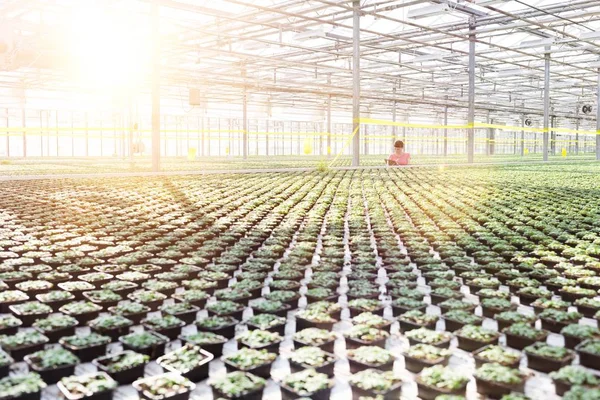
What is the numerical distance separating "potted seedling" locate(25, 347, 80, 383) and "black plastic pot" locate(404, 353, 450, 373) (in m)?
1.39

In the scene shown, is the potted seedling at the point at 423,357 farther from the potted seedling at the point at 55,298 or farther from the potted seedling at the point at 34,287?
the potted seedling at the point at 34,287

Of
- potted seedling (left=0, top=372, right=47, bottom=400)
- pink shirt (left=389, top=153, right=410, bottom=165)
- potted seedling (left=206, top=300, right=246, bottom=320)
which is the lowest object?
potted seedling (left=0, top=372, right=47, bottom=400)

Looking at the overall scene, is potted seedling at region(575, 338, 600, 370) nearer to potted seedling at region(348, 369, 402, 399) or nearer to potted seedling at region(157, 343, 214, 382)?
potted seedling at region(348, 369, 402, 399)

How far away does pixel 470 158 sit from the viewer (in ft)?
63.0

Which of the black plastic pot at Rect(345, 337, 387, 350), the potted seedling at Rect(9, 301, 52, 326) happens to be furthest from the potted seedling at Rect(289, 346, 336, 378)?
the potted seedling at Rect(9, 301, 52, 326)

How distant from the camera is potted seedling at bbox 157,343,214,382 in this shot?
7.40 ft

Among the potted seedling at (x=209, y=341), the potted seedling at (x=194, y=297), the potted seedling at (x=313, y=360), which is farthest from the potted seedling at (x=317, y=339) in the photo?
the potted seedling at (x=194, y=297)

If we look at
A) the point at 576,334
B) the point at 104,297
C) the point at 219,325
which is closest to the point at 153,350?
the point at 219,325

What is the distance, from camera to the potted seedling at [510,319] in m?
2.81

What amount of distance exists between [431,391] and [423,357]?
0.28 meters

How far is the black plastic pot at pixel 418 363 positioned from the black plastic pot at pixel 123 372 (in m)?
1.11

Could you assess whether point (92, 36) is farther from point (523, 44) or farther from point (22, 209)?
point (523, 44)

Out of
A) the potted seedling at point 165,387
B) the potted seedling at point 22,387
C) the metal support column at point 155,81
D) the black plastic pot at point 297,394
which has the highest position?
the metal support column at point 155,81

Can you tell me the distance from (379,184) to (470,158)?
9.85m
